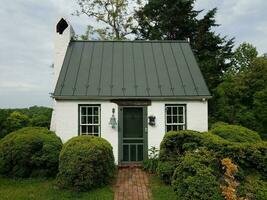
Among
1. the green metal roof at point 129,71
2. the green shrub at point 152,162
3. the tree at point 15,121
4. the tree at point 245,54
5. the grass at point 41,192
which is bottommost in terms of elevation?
the grass at point 41,192

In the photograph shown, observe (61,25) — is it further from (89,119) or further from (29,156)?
(29,156)

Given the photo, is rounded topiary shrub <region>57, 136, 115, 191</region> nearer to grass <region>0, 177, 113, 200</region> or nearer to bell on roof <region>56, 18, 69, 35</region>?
grass <region>0, 177, 113, 200</region>

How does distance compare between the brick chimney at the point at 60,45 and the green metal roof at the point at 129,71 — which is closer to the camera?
the green metal roof at the point at 129,71

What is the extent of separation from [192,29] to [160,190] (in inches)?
693

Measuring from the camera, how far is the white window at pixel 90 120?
13.1 meters

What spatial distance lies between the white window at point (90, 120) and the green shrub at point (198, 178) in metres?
5.91

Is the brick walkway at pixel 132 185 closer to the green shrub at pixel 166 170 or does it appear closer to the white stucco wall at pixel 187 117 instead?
the green shrub at pixel 166 170

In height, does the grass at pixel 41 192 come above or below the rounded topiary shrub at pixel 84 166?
below

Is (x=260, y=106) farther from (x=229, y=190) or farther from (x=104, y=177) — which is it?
(x=229, y=190)

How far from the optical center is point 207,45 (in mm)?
24438

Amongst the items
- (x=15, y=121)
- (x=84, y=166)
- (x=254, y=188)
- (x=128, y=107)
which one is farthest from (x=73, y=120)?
(x=254, y=188)

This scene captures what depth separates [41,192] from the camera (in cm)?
951

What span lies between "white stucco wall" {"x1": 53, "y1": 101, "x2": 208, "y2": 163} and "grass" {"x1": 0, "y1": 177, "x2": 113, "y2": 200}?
279 centimetres

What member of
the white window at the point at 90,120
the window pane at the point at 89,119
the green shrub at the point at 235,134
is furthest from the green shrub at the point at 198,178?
the window pane at the point at 89,119
